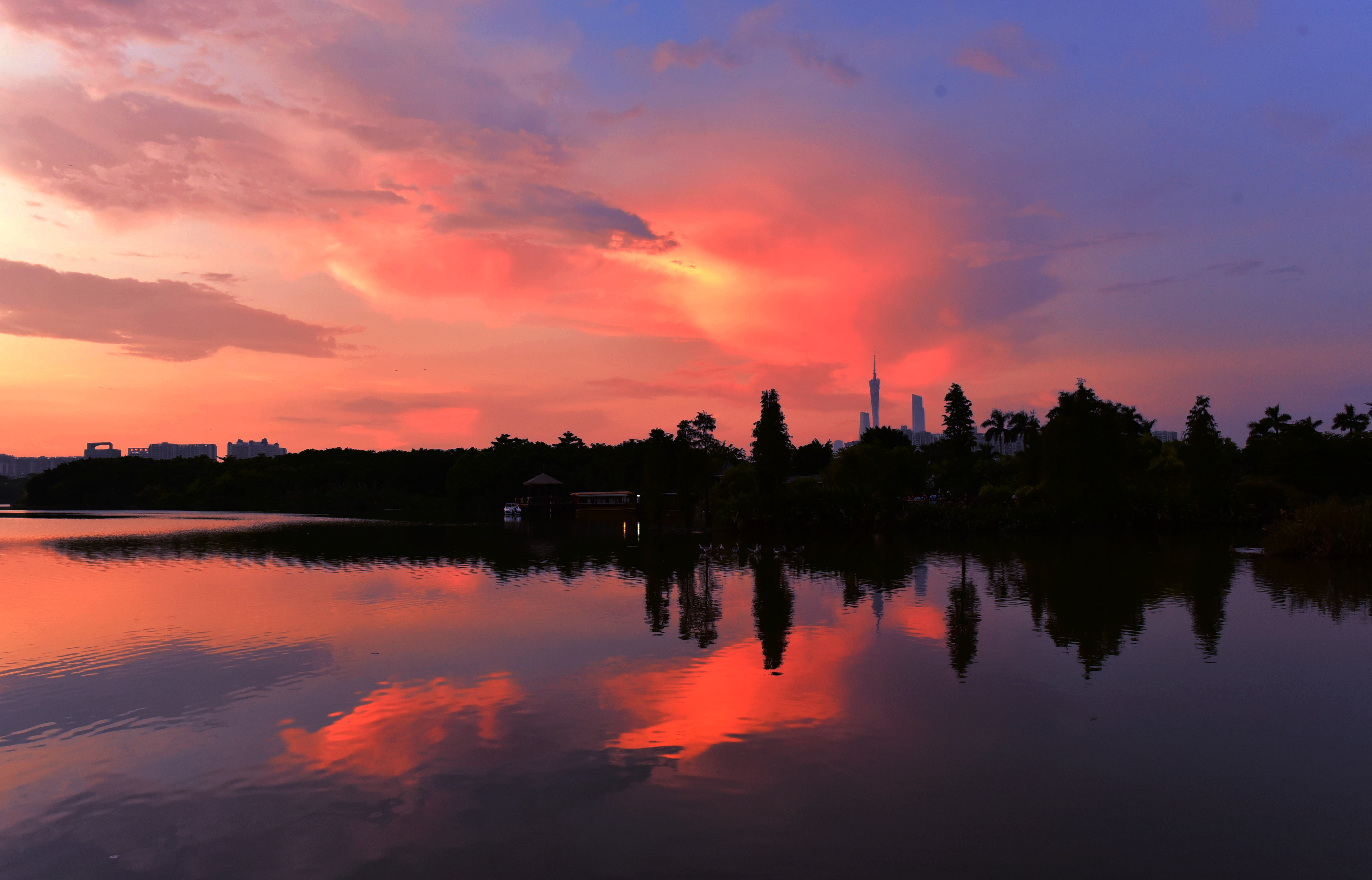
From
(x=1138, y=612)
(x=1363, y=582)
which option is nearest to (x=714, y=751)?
(x=1138, y=612)

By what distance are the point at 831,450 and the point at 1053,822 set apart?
449 feet

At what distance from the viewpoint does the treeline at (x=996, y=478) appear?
193ft

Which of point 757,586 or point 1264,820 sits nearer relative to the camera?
point 1264,820

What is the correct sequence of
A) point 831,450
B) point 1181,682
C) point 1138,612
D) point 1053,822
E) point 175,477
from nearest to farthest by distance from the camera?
point 1053,822 < point 1181,682 < point 1138,612 < point 831,450 < point 175,477

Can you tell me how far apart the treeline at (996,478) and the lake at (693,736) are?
27.0 m

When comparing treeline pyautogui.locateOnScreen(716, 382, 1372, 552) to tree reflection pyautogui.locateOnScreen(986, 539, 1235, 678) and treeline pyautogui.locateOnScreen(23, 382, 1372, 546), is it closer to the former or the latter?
treeline pyautogui.locateOnScreen(23, 382, 1372, 546)

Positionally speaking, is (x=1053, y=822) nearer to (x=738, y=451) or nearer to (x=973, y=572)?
(x=973, y=572)

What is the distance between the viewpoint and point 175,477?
155875mm

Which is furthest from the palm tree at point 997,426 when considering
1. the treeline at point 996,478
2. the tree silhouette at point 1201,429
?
the tree silhouette at point 1201,429

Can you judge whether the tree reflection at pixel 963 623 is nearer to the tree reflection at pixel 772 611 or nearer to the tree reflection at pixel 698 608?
the tree reflection at pixel 772 611

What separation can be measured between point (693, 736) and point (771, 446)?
5599 centimetres

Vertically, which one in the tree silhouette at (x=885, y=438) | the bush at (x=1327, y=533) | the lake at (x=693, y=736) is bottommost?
the lake at (x=693, y=736)

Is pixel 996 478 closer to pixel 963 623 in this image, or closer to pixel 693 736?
pixel 963 623

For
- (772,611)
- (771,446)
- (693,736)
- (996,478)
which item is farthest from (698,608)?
(996,478)
